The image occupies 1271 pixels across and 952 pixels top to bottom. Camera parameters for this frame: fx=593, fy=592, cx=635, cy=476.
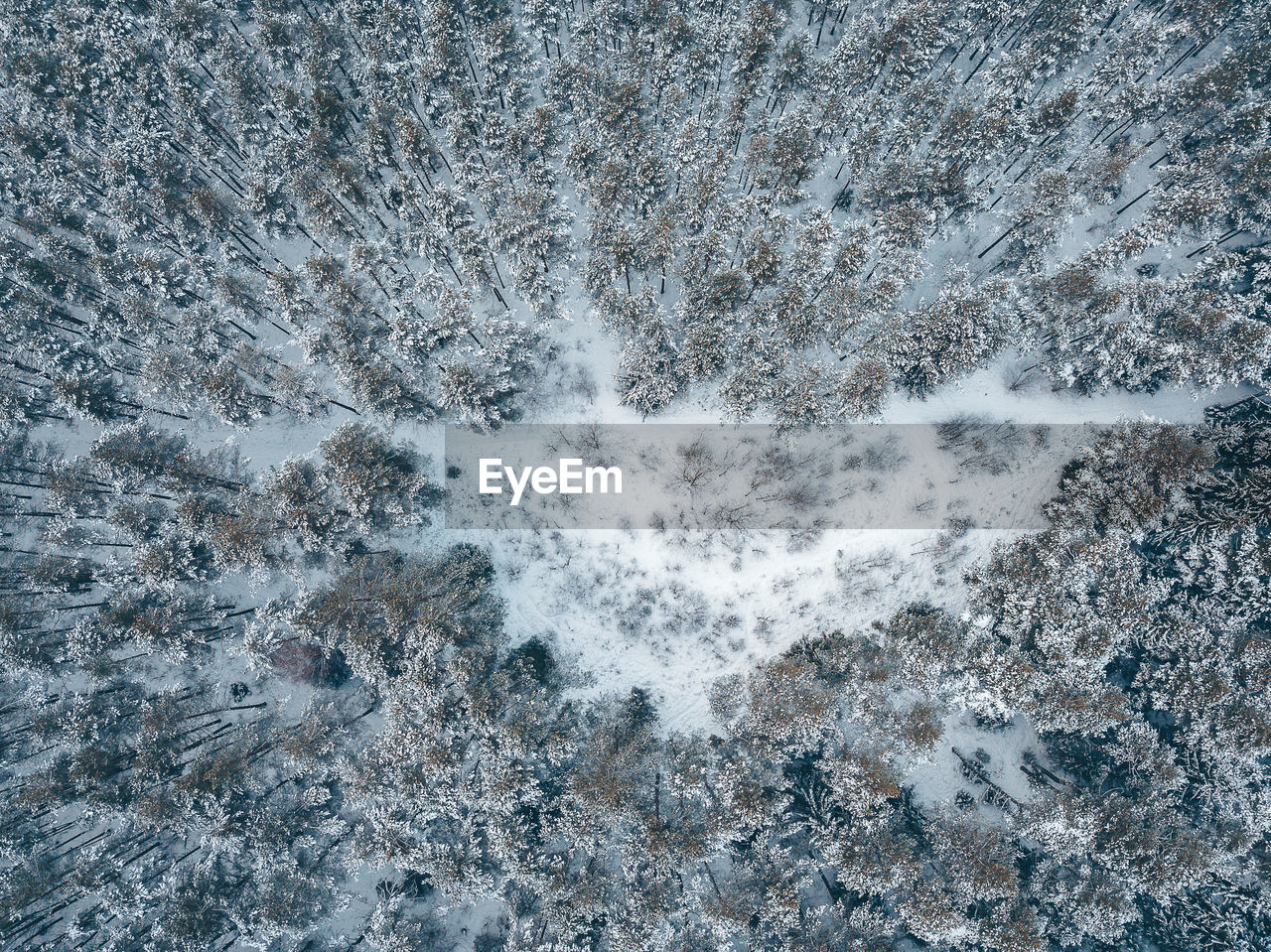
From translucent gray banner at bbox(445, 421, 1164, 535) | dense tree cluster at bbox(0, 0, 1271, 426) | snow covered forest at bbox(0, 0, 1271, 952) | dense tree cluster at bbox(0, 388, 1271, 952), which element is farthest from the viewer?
translucent gray banner at bbox(445, 421, 1164, 535)

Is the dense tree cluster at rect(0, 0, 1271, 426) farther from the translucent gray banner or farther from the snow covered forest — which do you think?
the translucent gray banner

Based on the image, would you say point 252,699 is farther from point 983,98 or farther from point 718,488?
point 983,98

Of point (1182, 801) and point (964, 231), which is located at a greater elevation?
point (964, 231)

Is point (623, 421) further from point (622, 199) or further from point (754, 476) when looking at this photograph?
point (622, 199)

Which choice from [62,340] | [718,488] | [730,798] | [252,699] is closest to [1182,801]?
[730,798]

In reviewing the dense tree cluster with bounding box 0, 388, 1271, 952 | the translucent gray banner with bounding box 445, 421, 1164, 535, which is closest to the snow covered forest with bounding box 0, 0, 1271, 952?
the dense tree cluster with bounding box 0, 388, 1271, 952

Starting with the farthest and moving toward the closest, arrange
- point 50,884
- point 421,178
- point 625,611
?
1. point 421,178
2. point 625,611
3. point 50,884

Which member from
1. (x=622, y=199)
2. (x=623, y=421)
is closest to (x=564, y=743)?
(x=623, y=421)
